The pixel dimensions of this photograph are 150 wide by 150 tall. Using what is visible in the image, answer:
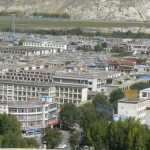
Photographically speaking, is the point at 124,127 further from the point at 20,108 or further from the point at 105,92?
the point at 105,92

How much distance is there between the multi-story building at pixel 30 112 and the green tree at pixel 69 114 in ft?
1.08

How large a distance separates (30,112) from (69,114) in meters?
0.87

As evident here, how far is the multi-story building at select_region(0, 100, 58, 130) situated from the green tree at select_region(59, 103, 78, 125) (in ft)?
1.08

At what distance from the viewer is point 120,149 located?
10.2 m

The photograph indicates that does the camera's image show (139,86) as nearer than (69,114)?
No

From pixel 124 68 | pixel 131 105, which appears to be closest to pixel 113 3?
pixel 124 68

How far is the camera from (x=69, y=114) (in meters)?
13.2

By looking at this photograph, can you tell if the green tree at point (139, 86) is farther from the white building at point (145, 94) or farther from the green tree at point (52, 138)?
the green tree at point (52, 138)

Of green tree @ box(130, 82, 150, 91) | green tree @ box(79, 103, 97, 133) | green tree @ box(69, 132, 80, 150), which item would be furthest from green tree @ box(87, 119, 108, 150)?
green tree @ box(130, 82, 150, 91)

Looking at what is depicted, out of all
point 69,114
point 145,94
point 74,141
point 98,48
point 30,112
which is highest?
point 98,48

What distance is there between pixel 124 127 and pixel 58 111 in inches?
141

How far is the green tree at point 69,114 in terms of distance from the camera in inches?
519

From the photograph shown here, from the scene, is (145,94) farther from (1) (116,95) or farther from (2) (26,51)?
(2) (26,51)

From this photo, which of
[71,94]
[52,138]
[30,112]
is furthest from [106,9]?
[52,138]
